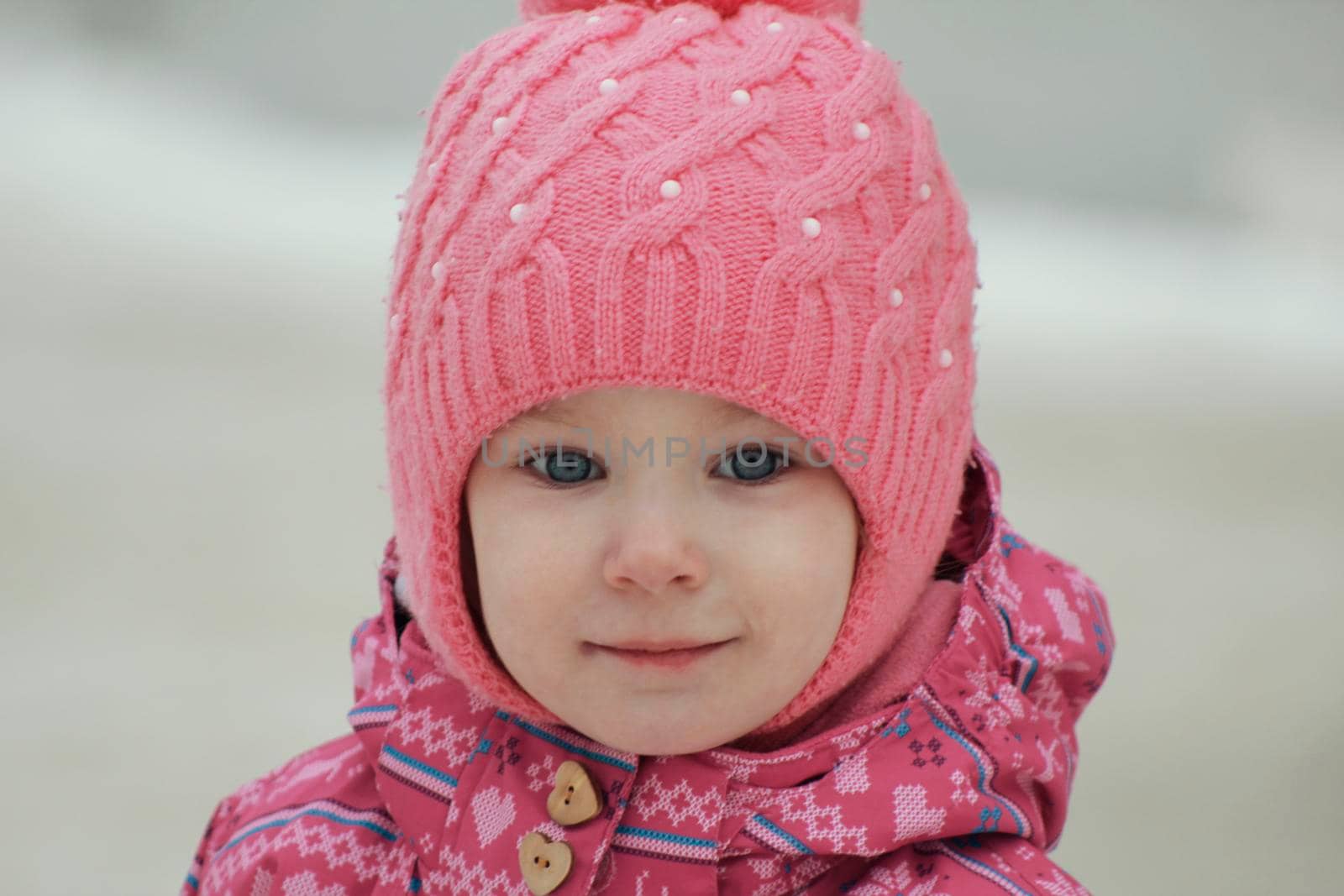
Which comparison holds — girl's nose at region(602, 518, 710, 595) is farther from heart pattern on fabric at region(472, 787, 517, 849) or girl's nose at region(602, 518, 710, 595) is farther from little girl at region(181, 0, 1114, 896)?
heart pattern on fabric at region(472, 787, 517, 849)

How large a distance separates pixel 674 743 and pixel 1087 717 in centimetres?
78

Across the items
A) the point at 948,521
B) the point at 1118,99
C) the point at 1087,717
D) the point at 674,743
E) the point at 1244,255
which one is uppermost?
the point at 1118,99

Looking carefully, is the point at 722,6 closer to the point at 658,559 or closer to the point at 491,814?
the point at 658,559

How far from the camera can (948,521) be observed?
2.77ft

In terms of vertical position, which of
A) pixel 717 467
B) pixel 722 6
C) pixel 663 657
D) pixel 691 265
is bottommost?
pixel 663 657

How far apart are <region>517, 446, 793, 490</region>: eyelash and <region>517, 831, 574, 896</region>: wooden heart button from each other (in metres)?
0.20

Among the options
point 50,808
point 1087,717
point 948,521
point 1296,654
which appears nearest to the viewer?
point 948,521

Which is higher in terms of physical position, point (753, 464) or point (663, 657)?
point (753, 464)

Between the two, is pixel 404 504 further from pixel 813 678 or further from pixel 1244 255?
pixel 1244 255

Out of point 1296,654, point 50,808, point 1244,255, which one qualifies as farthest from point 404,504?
point 1244,255

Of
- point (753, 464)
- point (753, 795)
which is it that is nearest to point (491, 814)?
point (753, 795)

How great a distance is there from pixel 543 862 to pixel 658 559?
0.66 ft

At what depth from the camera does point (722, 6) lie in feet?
2.73

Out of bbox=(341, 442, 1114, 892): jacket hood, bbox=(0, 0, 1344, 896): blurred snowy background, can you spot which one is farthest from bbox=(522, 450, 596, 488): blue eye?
bbox=(0, 0, 1344, 896): blurred snowy background
